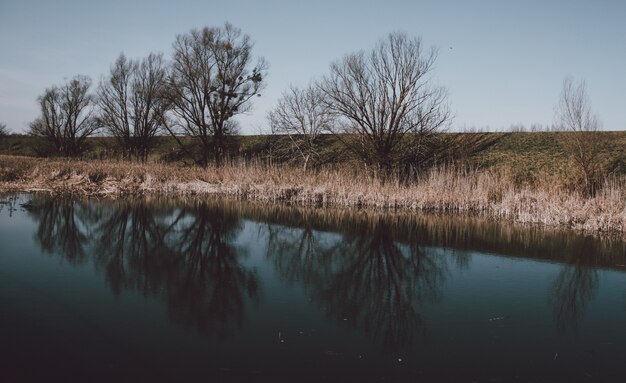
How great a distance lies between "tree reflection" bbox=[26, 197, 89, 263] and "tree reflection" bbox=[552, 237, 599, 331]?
6542 millimetres

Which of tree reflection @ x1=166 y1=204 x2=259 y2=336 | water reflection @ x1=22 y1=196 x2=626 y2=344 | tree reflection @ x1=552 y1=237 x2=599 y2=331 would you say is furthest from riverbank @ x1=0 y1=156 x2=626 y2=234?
tree reflection @ x1=166 y1=204 x2=259 y2=336

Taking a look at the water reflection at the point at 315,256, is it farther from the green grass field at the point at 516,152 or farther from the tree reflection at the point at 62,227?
the green grass field at the point at 516,152

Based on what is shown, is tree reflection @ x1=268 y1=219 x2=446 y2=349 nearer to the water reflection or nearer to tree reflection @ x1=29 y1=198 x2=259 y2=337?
the water reflection

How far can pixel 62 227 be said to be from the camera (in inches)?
367

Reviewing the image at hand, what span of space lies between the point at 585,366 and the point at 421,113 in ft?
52.0

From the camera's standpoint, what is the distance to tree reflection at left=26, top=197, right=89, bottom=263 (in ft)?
24.0

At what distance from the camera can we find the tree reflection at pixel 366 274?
4652 millimetres

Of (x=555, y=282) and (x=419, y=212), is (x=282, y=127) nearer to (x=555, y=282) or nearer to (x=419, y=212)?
(x=419, y=212)

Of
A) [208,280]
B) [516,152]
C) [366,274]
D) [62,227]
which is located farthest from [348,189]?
[516,152]

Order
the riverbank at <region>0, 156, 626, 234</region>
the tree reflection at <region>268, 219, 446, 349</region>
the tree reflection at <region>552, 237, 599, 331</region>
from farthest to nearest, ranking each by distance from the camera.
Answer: the riverbank at <region>0, 156, 626, 234</region> → the tree reflection at <region>552, 237, 599, 331</region> → the tree reflection at <region>268, 219, 446, 349</region>

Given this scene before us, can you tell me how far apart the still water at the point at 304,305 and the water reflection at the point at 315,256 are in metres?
0.04

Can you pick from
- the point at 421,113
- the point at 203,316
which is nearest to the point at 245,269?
the point at 203,316

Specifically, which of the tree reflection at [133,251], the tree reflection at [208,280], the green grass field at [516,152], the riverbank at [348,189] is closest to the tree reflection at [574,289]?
the tree reflection at [208,280]

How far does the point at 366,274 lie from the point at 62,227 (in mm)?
6746
